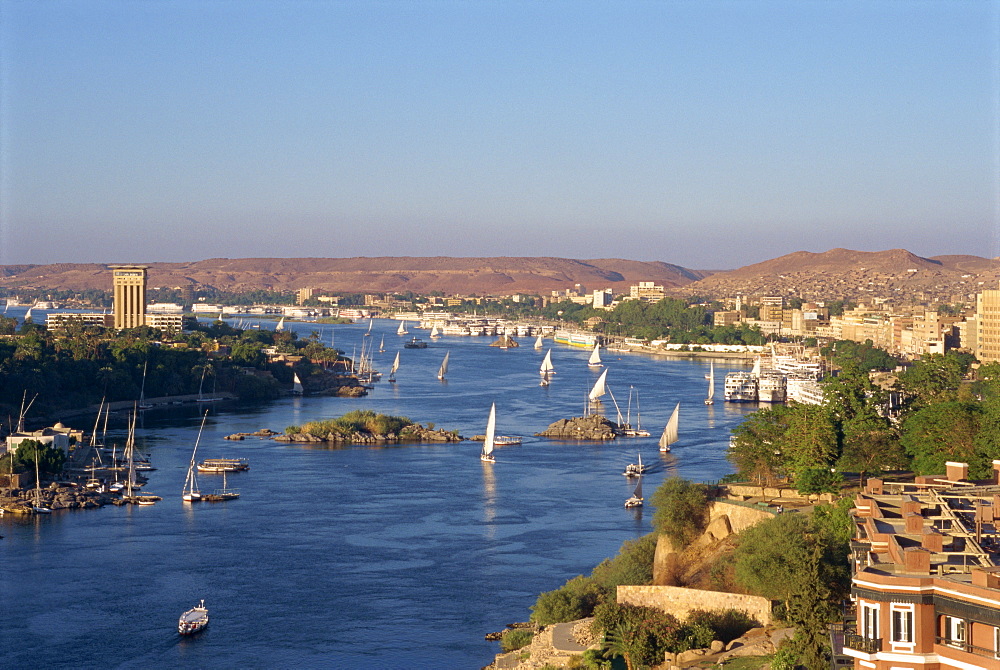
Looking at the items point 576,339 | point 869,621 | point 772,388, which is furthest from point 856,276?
point 869,621

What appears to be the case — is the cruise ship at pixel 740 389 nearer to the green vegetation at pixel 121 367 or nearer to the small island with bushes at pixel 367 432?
the small island with bushes at pixel 367 432

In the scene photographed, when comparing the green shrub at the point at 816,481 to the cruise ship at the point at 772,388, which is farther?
the cruise ship at the point at 772,388

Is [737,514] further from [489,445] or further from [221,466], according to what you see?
[221,466]

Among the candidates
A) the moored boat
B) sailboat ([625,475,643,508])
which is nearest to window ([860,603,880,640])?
sailboat ([625,475,643,508])

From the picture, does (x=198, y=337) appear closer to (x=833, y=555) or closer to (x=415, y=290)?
(x=833, y=555)

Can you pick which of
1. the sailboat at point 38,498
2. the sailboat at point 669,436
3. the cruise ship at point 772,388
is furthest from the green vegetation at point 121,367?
the sailboat at point 669,436
